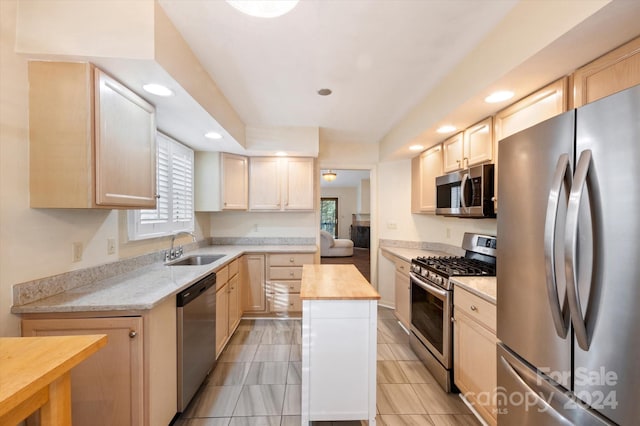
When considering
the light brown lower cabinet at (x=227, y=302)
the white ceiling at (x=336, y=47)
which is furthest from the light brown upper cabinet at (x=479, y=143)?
the light brown lower cabinet at (x=227, y=302)

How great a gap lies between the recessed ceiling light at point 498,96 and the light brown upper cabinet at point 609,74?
335 mm

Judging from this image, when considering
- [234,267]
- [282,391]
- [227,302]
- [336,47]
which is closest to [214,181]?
[234,267]

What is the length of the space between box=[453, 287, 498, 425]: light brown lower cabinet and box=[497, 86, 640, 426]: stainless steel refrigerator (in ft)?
1.25

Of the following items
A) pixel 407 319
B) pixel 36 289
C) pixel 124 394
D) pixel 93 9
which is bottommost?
pixel 407 319

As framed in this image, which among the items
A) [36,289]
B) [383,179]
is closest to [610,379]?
[36,289]

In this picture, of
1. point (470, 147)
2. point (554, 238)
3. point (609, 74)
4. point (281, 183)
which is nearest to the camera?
point (554, 238)

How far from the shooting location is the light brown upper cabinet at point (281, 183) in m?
3.64

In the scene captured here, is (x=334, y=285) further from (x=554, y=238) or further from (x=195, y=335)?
(x=554, y=238)

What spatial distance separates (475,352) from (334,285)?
1030 millimetres

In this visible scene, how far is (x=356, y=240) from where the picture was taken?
9.77 m

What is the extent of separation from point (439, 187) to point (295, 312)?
92.7 inches

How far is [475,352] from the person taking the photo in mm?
1718

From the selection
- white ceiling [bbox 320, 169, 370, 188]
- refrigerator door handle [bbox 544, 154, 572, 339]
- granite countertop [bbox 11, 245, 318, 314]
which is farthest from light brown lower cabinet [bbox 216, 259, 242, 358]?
white ceiling [bbox 320, 169, 370, 188]

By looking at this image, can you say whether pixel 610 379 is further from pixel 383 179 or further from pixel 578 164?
pixel 383 179
